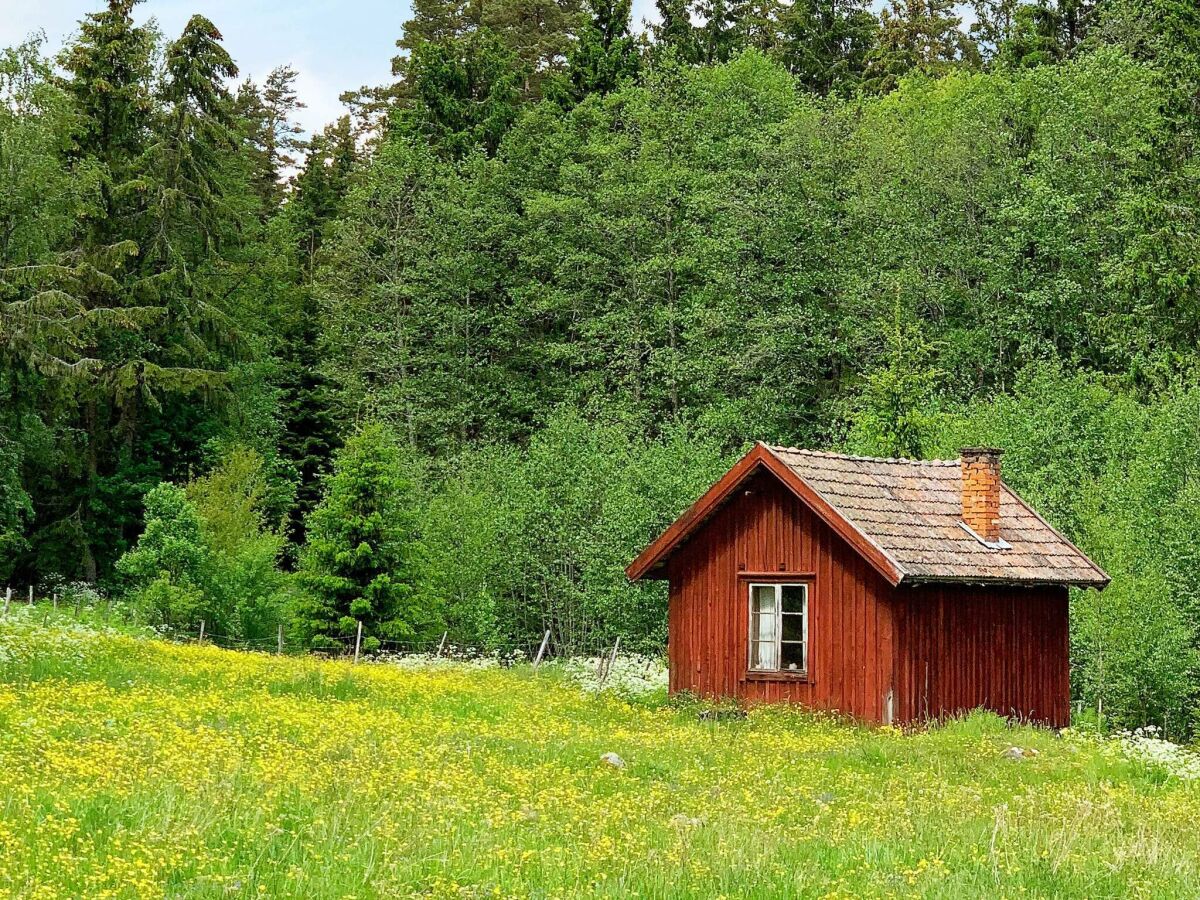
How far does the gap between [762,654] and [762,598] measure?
107cm

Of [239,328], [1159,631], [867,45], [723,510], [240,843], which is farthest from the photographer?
[867,45]

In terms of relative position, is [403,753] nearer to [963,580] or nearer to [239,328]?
[963,580]

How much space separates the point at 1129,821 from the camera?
44.4 feet

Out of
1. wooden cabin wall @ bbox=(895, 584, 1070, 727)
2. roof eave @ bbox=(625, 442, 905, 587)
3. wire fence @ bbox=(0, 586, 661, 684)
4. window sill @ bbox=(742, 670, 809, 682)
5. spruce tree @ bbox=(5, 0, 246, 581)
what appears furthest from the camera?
spruce tree @ bbox=(5, 0, 246, 581)

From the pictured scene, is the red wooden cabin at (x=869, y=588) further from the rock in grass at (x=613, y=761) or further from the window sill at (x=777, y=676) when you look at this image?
the rock in grass at (x=613, y=761)

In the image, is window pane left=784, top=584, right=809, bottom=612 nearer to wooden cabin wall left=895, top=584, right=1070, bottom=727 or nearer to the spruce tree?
wooden cabin wall left=895, top=584, right=1070, bottom=727

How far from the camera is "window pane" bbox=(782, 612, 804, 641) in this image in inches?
1013

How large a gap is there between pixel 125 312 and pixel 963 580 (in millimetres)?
34701

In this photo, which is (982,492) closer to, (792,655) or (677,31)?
(792,655)

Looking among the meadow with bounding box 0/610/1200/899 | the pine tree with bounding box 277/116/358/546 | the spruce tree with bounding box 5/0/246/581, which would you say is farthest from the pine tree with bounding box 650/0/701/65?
the meadow with bounding box 0/610/1200/899

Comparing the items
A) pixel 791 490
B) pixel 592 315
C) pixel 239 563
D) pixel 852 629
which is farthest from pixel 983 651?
pixel 592 315

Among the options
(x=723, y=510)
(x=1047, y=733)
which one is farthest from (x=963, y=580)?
(x=723, y=510)

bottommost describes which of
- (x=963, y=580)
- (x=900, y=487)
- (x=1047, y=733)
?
(x=1047, y=733)

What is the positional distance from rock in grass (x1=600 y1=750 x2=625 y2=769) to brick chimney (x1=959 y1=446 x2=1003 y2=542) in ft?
38.4
